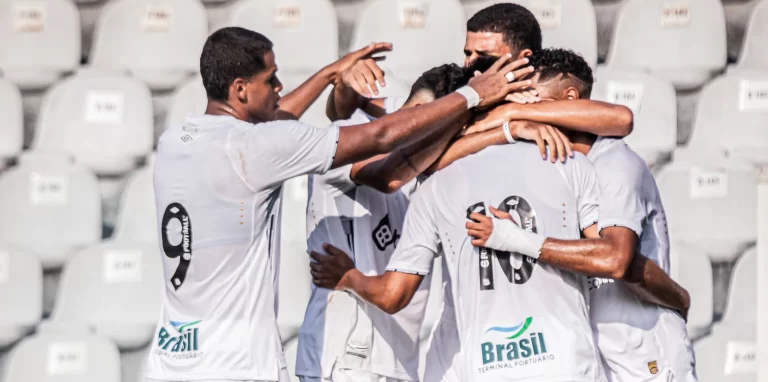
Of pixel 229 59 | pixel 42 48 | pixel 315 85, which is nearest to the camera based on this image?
pixel 229 59

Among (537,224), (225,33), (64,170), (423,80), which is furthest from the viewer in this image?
(64,170)

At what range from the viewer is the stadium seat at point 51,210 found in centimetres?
378

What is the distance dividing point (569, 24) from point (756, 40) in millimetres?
774

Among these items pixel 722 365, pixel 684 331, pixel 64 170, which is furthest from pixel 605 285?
pixel 64 170

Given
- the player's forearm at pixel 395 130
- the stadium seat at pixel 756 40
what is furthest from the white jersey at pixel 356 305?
the stadium seat at pixel 756 40

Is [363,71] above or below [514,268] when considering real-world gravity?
above

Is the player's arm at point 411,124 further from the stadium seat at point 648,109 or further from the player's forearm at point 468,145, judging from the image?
the stadium seat at point 648,109

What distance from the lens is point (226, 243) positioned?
7.38 ft

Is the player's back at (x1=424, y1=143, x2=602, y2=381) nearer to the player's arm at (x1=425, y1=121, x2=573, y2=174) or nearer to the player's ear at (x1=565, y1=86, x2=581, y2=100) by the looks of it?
the player's arm at (x1=425, y1=121, x2=573, y2=174)

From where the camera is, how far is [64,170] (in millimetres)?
3822

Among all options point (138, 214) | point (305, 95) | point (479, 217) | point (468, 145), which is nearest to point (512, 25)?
point (468, 145)

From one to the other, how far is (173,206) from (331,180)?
0.49m

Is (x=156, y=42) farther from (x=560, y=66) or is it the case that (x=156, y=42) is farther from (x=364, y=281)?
(x=560, y=66)

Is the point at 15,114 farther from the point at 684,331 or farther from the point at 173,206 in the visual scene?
the point at 684,331
